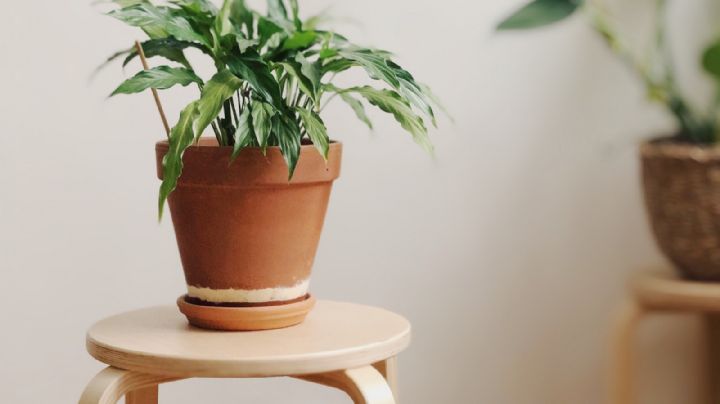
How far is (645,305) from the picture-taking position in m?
1.59

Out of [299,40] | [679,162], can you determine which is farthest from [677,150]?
[299,40]

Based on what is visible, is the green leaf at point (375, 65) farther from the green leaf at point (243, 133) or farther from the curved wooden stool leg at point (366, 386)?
the curved wooden stool leg at point (366, 386)

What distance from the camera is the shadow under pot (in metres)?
1.04

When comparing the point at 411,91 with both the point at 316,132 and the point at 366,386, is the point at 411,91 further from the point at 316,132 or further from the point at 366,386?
the point at 366,386

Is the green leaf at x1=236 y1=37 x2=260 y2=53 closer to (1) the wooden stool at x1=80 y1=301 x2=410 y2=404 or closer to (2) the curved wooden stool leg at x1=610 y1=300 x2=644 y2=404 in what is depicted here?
(1) the wooden stool at x1=80 y1=301 x2=410 y2=404

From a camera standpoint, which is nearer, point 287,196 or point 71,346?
point 287,196

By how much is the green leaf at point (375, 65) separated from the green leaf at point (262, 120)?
115 mm

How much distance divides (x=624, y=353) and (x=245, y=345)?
0.88m

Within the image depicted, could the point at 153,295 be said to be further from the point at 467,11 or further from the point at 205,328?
the point at 467,11

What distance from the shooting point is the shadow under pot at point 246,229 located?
1044 millimetres

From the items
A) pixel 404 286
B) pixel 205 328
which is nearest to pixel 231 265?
pixel 205 328

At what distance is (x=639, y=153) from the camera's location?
5.32ft

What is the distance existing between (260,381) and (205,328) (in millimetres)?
552

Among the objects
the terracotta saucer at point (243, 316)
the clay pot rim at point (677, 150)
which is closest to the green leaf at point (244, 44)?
the terracotta saucer at point (243, 316)
